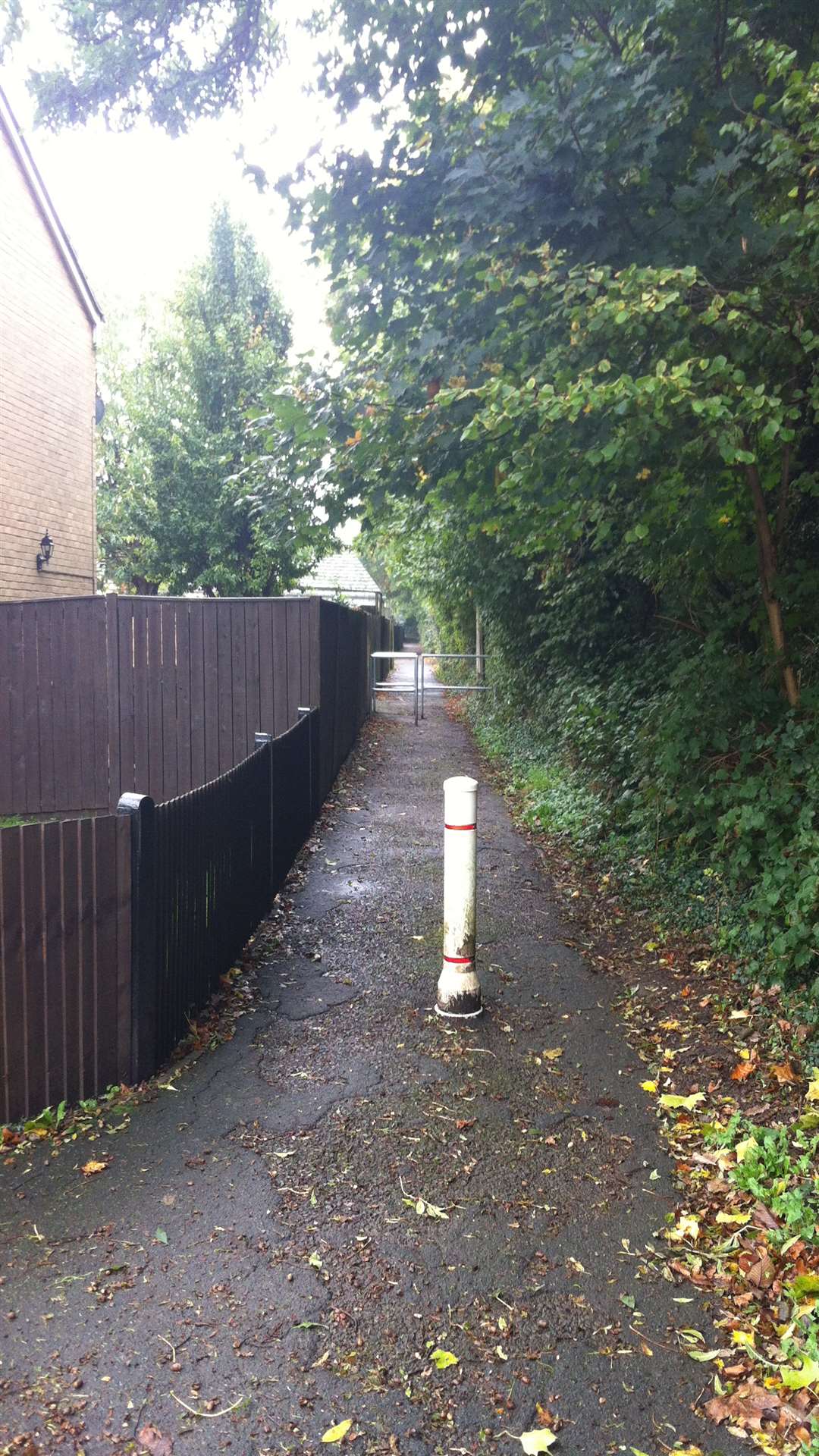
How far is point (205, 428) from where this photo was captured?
71.7ft

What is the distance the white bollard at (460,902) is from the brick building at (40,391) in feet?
33.6

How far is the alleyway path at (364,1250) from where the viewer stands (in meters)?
2.46

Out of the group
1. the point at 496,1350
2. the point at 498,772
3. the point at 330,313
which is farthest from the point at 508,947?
the point at 498,772

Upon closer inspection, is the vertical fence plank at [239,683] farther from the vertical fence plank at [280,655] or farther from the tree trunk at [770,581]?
the tree trunk at [770,581]

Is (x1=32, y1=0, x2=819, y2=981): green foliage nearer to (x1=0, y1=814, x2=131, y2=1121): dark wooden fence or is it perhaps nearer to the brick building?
(x1=0, y1=814, x2=131, y2=1121): dark wooden fence

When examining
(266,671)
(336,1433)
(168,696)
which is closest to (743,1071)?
(336,1433)

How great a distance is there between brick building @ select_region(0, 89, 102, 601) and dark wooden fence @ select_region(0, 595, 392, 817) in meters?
3.42

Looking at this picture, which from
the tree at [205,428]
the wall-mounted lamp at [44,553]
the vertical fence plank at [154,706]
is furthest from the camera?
the tree at [205,428]

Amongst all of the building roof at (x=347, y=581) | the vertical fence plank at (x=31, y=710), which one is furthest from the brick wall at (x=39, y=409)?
the building roof at (x=347, y=581)

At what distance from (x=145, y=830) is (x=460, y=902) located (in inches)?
65.1

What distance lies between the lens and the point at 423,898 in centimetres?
715

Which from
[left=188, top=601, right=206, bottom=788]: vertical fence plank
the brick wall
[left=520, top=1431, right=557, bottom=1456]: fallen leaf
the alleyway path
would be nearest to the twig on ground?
the alleyway path

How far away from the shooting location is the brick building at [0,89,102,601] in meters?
13.4

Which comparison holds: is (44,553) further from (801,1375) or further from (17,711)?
(801,1375)
